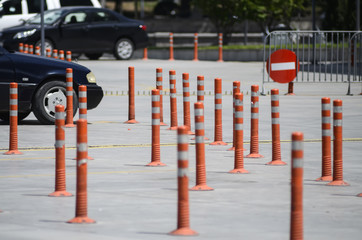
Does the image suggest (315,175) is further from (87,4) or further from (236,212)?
(87,4)

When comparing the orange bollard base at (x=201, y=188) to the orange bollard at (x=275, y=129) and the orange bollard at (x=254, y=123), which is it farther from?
the orange bollard at (x=254, y=123)

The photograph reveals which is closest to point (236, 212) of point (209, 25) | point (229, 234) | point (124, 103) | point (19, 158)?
point (229, 234)

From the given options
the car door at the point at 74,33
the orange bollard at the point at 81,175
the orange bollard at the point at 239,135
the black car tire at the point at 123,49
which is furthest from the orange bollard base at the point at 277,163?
the black car tire at the point at 123,49

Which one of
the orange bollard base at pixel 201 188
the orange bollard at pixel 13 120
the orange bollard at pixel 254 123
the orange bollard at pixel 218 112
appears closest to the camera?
the orange bollard base at pixel 201 188

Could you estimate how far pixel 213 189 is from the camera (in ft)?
34.9

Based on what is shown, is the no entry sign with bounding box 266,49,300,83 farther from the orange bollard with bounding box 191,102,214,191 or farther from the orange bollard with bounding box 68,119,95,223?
the orange bollard with bounding box 68,119,95,223

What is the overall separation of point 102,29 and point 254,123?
2204cm

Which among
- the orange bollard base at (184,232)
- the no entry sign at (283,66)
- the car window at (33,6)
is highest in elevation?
the car window at (33,6)

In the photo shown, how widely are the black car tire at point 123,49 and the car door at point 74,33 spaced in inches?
51.2

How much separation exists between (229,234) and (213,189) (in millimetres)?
2336

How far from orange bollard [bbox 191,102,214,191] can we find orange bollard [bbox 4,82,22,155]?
3.50m

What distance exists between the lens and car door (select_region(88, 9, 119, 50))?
34.5m

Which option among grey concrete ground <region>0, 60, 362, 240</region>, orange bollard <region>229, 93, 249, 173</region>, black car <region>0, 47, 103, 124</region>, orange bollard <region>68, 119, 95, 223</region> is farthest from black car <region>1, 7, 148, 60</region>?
orange bollard <region>68, 119, 95, 223</region>

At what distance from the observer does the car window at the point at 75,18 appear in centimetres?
3422
